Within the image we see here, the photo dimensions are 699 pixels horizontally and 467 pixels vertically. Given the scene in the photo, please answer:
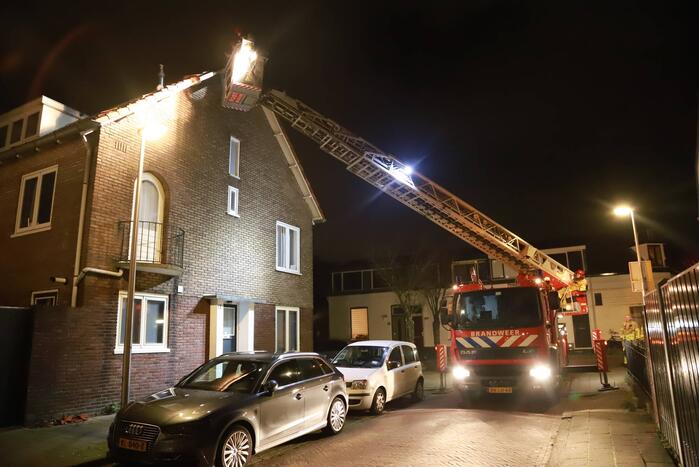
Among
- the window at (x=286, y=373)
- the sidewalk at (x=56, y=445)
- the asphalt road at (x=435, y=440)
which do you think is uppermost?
the window at (x=286, y=373)

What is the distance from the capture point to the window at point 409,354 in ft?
43.8

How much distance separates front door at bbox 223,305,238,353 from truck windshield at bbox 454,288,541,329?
6.78 meters

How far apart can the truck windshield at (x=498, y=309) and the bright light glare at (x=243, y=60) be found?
8824 mm

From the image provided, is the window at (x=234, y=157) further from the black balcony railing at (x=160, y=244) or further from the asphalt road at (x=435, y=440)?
the asphalt road at (x=435, y=440)

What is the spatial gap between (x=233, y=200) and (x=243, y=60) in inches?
174

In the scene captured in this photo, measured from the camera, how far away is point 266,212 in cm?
1692

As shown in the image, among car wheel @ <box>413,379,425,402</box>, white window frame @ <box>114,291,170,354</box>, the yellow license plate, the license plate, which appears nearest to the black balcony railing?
white window frame @ <box>114,291,170,354</box>

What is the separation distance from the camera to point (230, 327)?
48.3ft

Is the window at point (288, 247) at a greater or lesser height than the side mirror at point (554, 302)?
greater

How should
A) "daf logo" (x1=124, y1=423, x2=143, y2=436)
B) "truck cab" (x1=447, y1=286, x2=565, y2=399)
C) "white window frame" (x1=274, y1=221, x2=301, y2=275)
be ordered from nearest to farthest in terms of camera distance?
"daf logo" (x1=124, y1=423, x2=143, y2=436) < "truck cab" (x1=447, y1=286, x2=565, y2=399) < "white window frame" (x1=274, y1=221, x2=301, y2=275)

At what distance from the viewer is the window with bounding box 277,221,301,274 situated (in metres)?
17.6

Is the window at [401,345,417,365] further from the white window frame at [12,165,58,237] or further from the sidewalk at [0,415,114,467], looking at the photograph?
the white window frame at [12,165,58,237]

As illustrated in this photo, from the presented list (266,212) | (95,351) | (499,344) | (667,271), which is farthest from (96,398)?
(667,271)

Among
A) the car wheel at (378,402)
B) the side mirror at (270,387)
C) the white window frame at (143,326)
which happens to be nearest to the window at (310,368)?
the side mirror at (270,387)
